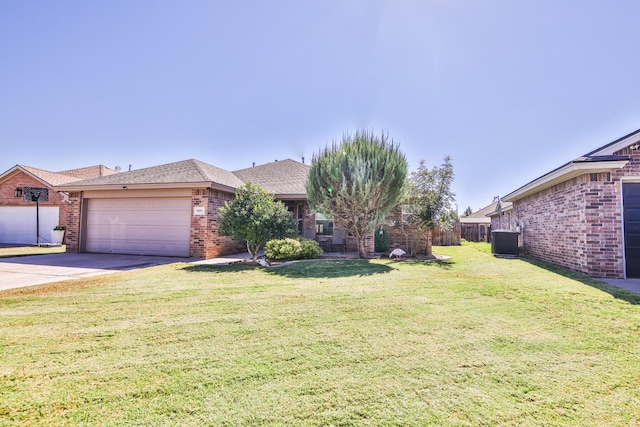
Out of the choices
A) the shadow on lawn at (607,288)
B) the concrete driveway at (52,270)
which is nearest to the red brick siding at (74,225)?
the concrete driveway at (52,270)

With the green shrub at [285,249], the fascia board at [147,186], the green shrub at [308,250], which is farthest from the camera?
the fascia board at [147,186]

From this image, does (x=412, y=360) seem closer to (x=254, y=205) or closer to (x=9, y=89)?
(x=254, y=205)

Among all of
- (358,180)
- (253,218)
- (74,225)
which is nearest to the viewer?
(253,218)

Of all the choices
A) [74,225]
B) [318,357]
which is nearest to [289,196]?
[74,225]

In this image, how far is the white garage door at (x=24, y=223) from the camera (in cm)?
1642

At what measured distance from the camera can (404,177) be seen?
10.4m

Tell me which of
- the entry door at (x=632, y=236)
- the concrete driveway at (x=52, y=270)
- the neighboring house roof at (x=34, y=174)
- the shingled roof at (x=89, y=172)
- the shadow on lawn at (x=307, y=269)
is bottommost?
the concrete driveway at (x=52, y=270)

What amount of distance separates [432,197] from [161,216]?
11177mm

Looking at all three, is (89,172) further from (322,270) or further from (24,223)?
(322,270)

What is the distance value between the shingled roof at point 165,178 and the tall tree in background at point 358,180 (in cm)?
398

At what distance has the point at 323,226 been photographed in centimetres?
1301

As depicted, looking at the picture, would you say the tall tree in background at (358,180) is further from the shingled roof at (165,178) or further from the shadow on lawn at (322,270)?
the shingled roof at (165,178)

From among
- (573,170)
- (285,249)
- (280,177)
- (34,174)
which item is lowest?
(285,249)

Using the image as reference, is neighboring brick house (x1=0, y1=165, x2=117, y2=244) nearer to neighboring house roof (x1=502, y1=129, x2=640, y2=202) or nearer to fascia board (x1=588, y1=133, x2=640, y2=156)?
neighboring house roof (x1=502, y1=129, x2=640, y2=202)
